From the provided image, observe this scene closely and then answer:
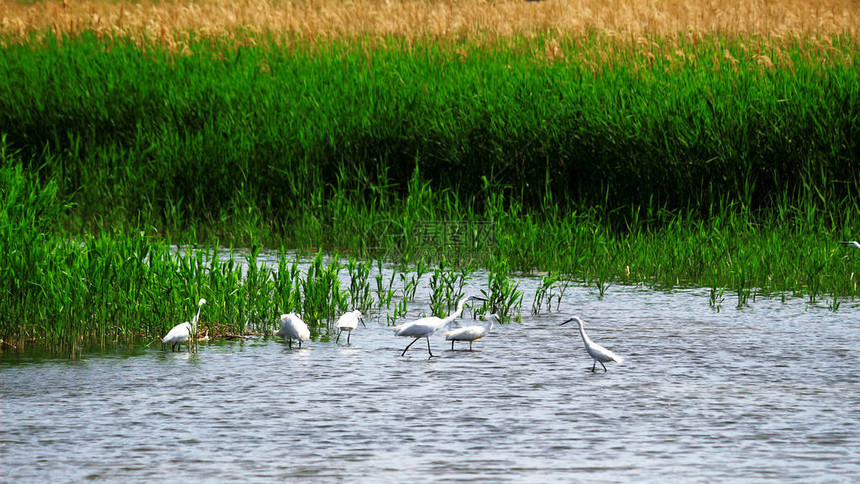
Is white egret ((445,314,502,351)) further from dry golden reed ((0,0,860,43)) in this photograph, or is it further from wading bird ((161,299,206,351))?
dry golden reed ((0,0,860,43))

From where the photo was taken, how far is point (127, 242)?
9.54 meters

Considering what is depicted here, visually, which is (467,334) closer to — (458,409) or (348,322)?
(348,322)

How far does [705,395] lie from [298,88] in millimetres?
10296

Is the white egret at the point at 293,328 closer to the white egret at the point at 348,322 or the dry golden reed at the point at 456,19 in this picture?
the white egret at the point at 348,322

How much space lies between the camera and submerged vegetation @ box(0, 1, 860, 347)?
32.3ft

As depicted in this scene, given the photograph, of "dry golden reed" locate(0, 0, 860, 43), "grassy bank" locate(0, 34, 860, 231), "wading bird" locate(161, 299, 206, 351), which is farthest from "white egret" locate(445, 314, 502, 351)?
"dry golden reed" locate(0, 0, 860, 43)

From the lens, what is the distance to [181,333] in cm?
824

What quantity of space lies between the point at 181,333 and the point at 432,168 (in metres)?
6.91

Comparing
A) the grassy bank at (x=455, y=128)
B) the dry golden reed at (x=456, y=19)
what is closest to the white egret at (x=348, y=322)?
the grassy bank at (x=455, y=128)

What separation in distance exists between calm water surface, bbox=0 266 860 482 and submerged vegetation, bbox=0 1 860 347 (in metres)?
1.03

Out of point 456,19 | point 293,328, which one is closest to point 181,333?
point 293,328

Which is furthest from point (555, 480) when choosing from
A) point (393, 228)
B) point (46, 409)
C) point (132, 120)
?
point (132, 120)

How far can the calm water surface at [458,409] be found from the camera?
5723 mm

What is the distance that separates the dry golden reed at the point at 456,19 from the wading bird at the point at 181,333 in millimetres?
9442
